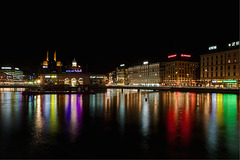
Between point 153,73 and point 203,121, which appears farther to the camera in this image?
point 153,73

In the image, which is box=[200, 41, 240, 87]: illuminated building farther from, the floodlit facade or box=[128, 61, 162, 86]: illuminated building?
box=[128, 61, 162, 86]: illuminated building

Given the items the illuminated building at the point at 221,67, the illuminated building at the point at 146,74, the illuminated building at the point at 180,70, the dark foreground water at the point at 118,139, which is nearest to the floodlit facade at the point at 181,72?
the illuminated building at the point at 180,70

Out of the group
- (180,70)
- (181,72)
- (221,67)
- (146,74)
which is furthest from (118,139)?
(146,74)

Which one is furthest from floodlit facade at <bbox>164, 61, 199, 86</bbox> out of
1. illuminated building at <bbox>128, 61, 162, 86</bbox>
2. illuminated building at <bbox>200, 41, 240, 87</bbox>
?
illuminated building at <bbox>200, 41, 240, 87</bbox>

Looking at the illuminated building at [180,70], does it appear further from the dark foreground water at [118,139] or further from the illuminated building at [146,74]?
the dark foreground water at [118,139]

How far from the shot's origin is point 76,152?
13.7 m

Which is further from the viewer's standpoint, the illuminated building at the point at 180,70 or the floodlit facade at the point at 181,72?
the illuminated building at the point at 180,70

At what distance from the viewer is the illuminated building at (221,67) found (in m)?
96.2

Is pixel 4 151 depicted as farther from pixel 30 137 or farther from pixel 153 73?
pixel 153 73

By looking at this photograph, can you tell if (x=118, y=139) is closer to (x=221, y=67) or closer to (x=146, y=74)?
(x=221, y=67)

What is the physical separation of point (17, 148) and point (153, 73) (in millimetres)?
158240

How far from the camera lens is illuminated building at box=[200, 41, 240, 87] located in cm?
9625

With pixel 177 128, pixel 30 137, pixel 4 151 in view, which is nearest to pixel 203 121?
pixel 177 128

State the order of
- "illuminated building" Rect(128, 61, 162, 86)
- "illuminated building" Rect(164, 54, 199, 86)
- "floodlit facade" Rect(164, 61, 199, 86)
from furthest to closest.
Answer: "illuminated building" Rect(128, 61, 162, 86) → "illuminated building" Rect(164, 54, 199, 86) → "floodlit facade" Rect(164, 61, 199, 86)
